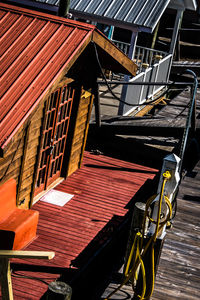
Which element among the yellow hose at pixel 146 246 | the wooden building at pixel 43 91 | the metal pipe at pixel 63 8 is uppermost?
the metal pipe at pixel 63 8

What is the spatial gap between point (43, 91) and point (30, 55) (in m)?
0.94

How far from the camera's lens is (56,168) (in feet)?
41.6

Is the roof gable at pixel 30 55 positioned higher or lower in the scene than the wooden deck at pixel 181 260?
higher

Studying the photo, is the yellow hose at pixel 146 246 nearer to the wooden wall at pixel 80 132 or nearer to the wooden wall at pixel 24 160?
the wooden wall at pixel 24 160

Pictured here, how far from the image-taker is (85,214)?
11.4m

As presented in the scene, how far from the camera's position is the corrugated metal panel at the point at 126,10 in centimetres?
1569

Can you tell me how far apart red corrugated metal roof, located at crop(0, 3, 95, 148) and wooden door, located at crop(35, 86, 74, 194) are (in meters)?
1.40

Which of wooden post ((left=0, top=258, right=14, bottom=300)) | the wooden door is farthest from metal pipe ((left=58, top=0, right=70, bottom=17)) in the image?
wooden post ((left=0, top=258, right=14, bottom=300))

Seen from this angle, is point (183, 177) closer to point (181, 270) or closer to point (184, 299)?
point (181, 270)

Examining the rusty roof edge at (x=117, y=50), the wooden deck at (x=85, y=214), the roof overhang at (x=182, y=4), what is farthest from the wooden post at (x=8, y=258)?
the roof overhang at (x=182, y=4)

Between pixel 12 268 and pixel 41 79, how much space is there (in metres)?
2.98

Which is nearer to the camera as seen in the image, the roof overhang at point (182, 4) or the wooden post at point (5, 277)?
the wooden post at point (5, 277)

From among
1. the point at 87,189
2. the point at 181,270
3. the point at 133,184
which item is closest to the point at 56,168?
the point at 87,189

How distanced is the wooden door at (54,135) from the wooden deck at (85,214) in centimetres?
47
